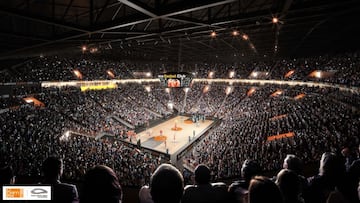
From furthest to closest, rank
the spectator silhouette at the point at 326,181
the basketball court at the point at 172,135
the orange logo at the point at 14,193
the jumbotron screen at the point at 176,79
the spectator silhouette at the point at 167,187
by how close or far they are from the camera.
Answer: the basketball court at the point at 172,135, the jumbotron screen at the point at 176,79, the spectator silhouette at the point at 326,181, the orange logo at the point at 14,193, the spectator silhouette at the point at 167,187

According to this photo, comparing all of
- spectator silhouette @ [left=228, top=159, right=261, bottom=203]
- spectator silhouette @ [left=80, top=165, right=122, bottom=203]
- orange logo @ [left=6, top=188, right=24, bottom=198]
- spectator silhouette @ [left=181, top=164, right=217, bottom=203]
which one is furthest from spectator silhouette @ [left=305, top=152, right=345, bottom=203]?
orange logo @ [left=6, top=188, right=24, bottom=198]

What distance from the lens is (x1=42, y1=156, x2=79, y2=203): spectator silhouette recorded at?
261cm

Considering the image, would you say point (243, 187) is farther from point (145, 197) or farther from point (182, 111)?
point (182, 111)

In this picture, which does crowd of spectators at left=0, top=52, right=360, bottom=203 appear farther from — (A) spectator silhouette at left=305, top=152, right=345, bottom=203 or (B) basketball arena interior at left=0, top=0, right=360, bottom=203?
(A) spectator silhouette at left=305, top=152, right=345, bottom=203

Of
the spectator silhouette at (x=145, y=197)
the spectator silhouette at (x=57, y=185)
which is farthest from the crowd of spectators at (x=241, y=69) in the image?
the spectator silhouette at (x=145, y=197)

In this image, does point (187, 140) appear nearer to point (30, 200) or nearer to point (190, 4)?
point (190, 4)

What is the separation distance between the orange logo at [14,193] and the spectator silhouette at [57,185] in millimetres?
317

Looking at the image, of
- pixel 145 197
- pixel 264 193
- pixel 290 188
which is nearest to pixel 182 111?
pixel 145 197

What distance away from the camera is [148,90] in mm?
48031

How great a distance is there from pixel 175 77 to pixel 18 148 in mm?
13183

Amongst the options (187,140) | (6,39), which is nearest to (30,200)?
(6,39)

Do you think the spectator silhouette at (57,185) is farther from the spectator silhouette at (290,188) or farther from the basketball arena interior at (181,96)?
the spectator silhouette at (290,188)

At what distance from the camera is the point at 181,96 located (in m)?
47.8

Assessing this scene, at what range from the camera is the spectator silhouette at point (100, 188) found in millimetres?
1972
